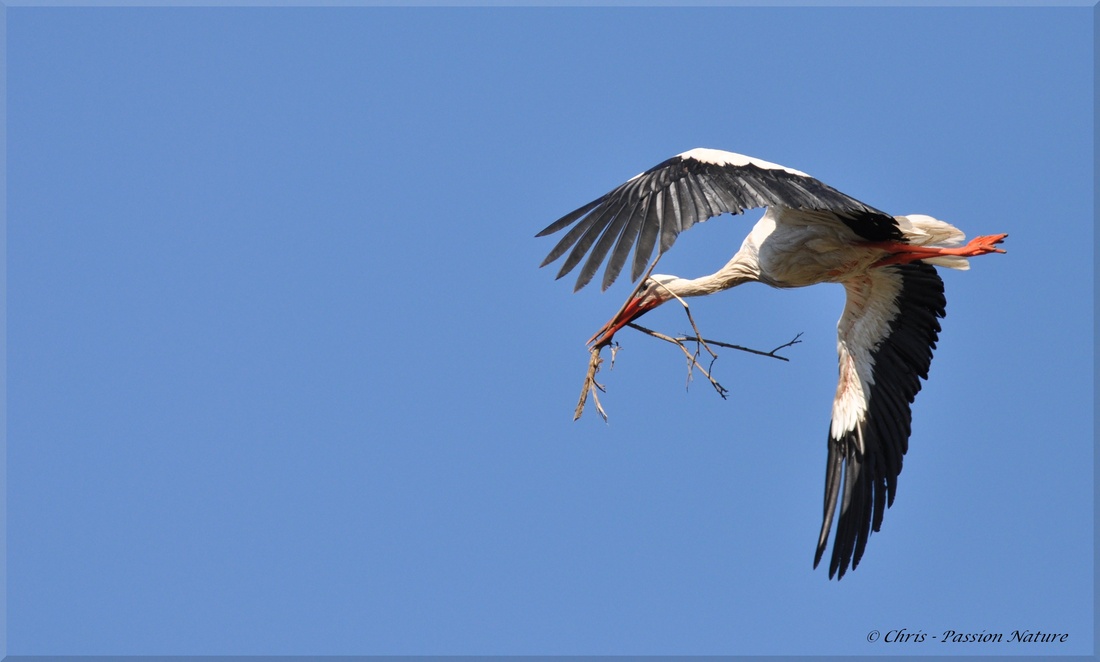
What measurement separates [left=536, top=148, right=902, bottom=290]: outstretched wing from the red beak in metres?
1.13

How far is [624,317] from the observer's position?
7770 mm

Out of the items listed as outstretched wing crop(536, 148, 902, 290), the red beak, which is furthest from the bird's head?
outstretched wing crop(536, 148, 902, 290)

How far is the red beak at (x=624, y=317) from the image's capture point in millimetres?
7570

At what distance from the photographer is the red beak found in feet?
24.8

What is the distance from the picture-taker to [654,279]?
7.87 meters

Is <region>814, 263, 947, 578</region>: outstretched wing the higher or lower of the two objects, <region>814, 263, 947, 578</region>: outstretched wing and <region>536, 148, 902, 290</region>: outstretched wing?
the lower

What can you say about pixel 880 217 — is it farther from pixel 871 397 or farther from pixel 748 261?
pixel 871 397

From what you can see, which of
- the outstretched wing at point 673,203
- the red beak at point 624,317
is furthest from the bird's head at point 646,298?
the outstretched wing at point 673,203

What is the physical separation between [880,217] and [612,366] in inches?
62.1

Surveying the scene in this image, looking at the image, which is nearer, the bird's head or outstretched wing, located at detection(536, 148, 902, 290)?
outstretched wing, located at detection(536, 148, 902, 290)

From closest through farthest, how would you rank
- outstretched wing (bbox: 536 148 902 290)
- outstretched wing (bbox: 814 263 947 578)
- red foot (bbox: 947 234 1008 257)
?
1. outstretched wing (bbox: 536 148 902 290)
2. red foot (bbox: 947 234 1008 257)
3. outstretched wing (bbox: 814 263 947 578)

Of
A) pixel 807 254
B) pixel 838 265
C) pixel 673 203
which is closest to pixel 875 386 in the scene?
pixel 838 265

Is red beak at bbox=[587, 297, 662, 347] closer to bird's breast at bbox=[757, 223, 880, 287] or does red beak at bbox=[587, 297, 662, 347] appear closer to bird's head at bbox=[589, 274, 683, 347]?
bird's head at bbox=[589, 274, 683, 347]

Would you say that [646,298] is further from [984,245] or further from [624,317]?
[984,245]
